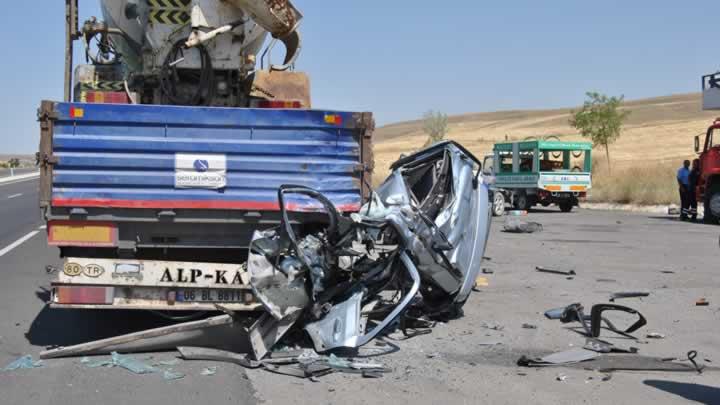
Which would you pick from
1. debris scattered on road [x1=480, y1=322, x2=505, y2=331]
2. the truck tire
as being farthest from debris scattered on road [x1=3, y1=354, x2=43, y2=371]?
the truck tire

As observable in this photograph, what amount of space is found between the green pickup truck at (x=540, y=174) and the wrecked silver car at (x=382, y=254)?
20.9 m

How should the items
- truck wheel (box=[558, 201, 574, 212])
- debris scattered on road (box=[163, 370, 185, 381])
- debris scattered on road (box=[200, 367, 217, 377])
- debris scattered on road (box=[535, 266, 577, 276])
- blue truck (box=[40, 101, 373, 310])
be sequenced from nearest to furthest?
debris scattered on road (box=[163, 370, 185, 381]) → debris scattered on road (box=[200, 367, 217, 377]) → blue truck (box=[40, 101, 373, 310]) → debris scattered on road (box=[535, 266, 577, 276]) → truck wheel (box=[558, 201, 574, 212])

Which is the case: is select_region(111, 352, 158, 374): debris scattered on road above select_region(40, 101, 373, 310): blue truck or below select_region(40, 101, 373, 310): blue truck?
below

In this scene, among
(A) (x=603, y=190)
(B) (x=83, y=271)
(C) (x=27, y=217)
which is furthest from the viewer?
(A) (x=603, y=190)

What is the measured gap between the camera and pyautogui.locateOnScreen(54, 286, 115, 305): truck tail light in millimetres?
7141

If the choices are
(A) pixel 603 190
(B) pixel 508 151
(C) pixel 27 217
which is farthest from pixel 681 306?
(A) pixel 603 190

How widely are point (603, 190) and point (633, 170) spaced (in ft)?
17.3

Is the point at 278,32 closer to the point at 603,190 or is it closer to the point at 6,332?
the point at 6,332

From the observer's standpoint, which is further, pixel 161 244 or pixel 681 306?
pixel 681 306

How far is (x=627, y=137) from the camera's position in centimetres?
7962

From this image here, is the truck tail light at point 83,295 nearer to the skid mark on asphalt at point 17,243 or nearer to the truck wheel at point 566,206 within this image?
the skid mark on asphalt at point 17,243

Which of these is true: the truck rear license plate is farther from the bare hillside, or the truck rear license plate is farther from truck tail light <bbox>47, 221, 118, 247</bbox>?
the bare hillside

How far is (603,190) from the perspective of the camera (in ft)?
124

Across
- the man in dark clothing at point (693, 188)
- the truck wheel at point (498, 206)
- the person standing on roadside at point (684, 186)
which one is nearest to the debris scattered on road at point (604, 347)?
the man in dark clothing at point (693, 188)
